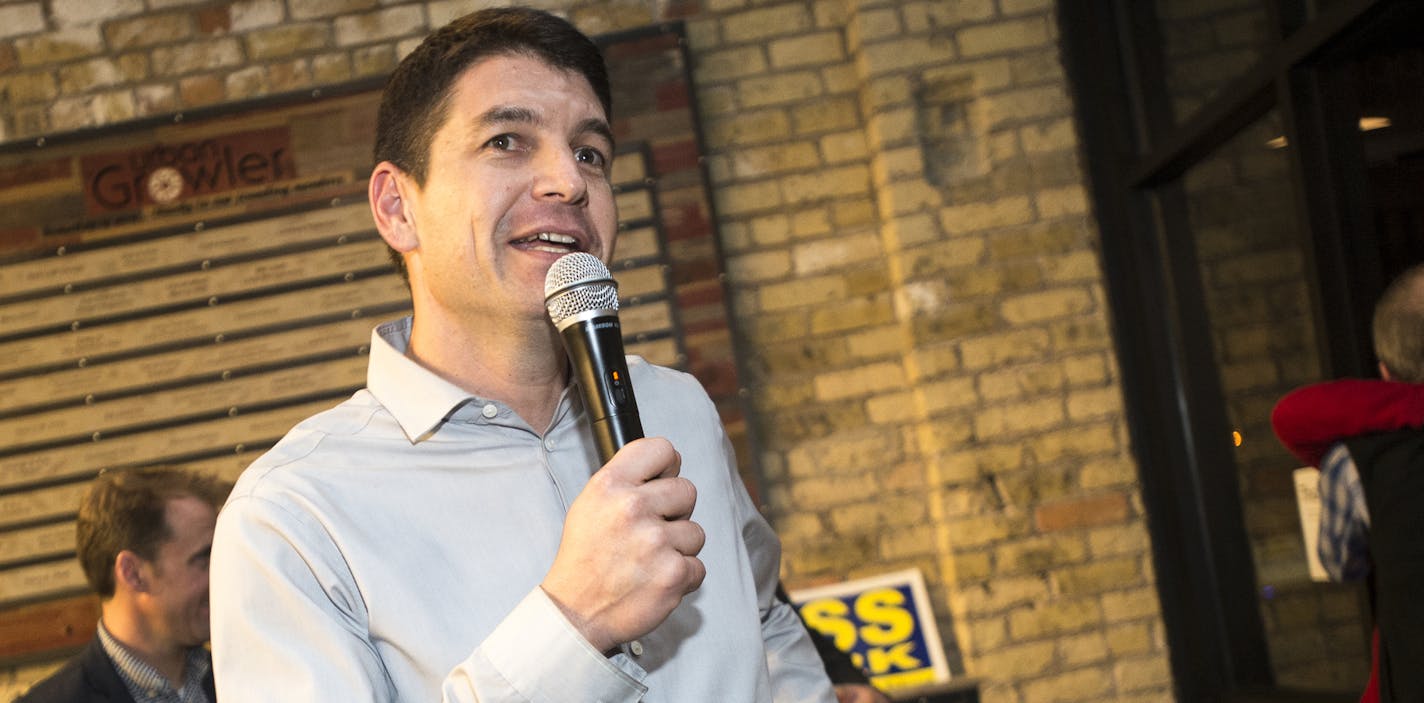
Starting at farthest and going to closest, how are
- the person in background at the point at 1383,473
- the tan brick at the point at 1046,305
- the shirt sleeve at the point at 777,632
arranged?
the tan brick at the point at 1046,305 < the person in background at the point at 1383,473 < the shirt sleeve at the point at 777,632

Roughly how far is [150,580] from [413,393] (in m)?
2.03

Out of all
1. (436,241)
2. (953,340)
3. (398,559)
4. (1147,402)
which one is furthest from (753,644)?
(1147,402)

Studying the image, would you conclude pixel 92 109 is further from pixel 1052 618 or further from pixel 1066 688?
pixel 1066 688

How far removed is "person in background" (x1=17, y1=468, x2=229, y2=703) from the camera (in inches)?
115

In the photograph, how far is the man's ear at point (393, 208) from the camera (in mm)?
1453

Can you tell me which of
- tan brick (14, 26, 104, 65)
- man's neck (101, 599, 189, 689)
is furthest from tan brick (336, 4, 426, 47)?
man's neck (101, 599, 189, 689)

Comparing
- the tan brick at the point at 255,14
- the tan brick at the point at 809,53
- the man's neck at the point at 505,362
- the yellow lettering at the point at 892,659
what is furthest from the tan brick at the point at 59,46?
the man's neck at the point at 505,362

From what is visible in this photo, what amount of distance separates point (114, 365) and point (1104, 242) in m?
3.24

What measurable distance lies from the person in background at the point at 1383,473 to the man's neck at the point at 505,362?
1.52 metres

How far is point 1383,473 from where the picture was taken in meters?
2.11

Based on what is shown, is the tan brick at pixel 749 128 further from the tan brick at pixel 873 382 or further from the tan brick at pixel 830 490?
the tan brick at pixel 830 490

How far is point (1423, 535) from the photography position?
2.04 metres

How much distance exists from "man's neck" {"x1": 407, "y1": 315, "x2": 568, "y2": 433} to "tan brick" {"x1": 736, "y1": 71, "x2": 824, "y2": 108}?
2.84 meters

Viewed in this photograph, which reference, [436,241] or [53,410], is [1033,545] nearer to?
[436,241]
